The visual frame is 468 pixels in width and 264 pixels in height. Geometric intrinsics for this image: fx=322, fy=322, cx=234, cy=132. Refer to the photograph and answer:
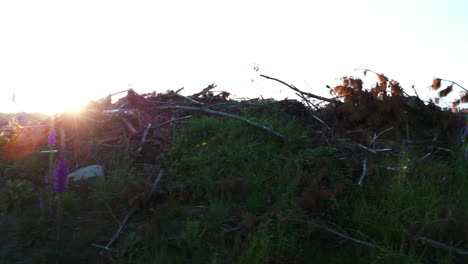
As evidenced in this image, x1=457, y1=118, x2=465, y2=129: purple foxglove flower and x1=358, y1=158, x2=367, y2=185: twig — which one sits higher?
x1=457, y1=118, x2=465, y2=129: purple foxglove flower

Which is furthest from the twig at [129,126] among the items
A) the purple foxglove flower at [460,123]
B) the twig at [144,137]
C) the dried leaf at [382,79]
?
the purple foxglove flower at [460,123]

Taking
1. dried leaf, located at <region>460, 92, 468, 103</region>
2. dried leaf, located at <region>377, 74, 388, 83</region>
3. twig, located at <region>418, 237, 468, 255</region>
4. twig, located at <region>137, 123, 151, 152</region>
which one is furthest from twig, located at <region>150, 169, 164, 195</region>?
dried leaf, located at <region>460, 92, 468, 103</region>

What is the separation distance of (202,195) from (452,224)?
2.38 meters

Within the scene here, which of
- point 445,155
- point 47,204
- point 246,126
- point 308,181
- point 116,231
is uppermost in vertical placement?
point 246,126

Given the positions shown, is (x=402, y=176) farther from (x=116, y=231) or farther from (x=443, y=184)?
(x=116, y=231)

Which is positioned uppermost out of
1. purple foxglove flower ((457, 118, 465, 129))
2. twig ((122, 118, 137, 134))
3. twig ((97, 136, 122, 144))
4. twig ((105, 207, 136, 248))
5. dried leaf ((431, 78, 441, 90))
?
dried leaf ((431, 78, 441, 90))

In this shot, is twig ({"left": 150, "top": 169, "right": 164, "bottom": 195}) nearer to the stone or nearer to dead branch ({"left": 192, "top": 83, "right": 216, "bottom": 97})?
the stone

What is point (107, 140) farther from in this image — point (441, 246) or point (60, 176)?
point (441, 246)

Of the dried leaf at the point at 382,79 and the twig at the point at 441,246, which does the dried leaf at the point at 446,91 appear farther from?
the twig at the point at 441,246

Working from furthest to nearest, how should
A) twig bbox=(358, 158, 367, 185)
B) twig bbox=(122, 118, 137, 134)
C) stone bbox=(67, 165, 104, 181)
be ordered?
twig bbox=(122, 118, 137, 134), stone bbox=(67, 165, 104, 181), twig bbox=(358, 158, 367, 185)

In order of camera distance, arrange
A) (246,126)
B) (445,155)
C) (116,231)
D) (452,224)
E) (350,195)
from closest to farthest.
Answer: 1. (452,224)
2. (116,231)
3. (350,195)
4. (445,155)
5. (246,126)

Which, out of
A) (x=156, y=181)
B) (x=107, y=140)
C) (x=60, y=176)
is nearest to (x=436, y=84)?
(x=156, y=181)

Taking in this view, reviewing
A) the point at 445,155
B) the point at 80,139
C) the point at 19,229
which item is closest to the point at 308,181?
the point at 445,155

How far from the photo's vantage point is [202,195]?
3.55 m
